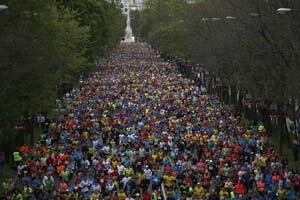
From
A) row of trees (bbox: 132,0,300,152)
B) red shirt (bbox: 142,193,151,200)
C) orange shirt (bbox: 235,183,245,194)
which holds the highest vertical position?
row of trees (bbox: 132,0,300,152)

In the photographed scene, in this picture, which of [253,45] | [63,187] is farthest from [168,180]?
[253,45]

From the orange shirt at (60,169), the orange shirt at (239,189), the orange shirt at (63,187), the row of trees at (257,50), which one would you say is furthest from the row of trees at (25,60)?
the row of trees at (257,50)

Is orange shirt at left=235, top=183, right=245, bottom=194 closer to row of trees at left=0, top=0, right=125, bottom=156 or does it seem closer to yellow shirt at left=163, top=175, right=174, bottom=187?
yellow shirt at left=163, top=175, right=174, bottom=187

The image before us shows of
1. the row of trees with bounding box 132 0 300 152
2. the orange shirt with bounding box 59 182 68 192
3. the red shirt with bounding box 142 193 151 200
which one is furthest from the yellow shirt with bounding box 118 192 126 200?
the row of trees with bounding box 132 0 300 152

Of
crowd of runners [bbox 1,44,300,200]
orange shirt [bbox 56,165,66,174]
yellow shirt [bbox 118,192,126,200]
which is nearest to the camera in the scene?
yellow shirt [bbox 118,192,126,200]

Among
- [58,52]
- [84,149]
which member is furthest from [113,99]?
[84,149]

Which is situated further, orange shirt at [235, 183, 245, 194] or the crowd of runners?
the crowd of runners

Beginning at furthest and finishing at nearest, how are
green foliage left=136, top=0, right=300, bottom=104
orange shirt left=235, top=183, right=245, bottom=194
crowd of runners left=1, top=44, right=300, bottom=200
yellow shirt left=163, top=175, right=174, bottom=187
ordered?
green foliage left=136, top=0, right=300, bottom=104 → yellow shirt left=163, top=175, right=174, bottom=187 → crowd of runners left=1, top=44, right=300, bottom=200 → orange shirt left=235, top=183, right=245, bottom=194

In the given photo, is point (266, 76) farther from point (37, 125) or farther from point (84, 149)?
point (37, 125)

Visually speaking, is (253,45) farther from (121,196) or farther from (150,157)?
(121,196)
